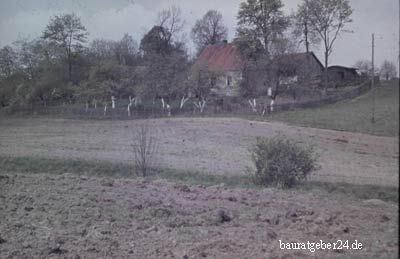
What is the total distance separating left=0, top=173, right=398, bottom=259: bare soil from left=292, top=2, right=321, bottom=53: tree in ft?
4.93

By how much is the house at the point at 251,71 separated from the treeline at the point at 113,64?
0.08 metres

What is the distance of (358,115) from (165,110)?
4480 millimetres

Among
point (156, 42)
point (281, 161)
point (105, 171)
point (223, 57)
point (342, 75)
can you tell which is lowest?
point (105, 171)

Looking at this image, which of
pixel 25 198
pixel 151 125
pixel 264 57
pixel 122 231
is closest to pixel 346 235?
pixel 122 231

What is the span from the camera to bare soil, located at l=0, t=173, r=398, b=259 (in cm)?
334

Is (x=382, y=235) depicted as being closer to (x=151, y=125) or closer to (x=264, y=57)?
(x=264, y=57)

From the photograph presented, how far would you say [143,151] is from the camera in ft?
28.7

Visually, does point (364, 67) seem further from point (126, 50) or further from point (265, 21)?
point (126, 50)

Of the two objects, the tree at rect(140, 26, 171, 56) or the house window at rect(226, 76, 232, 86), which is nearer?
the house window at rect(226, 76, 232, 86)

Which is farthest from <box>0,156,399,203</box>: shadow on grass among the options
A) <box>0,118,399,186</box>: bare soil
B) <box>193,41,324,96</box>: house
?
<box>193,41,324,96</box>: house

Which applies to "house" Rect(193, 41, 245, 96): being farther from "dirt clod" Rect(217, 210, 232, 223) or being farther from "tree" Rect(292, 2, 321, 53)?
"dirt clod" Rect(217, 210, 232, 223)

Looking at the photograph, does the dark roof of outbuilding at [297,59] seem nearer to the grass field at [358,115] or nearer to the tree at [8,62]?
the grass field at [358,115]

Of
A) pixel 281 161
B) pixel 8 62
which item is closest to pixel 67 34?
pixel 8 62

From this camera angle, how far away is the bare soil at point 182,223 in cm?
334
